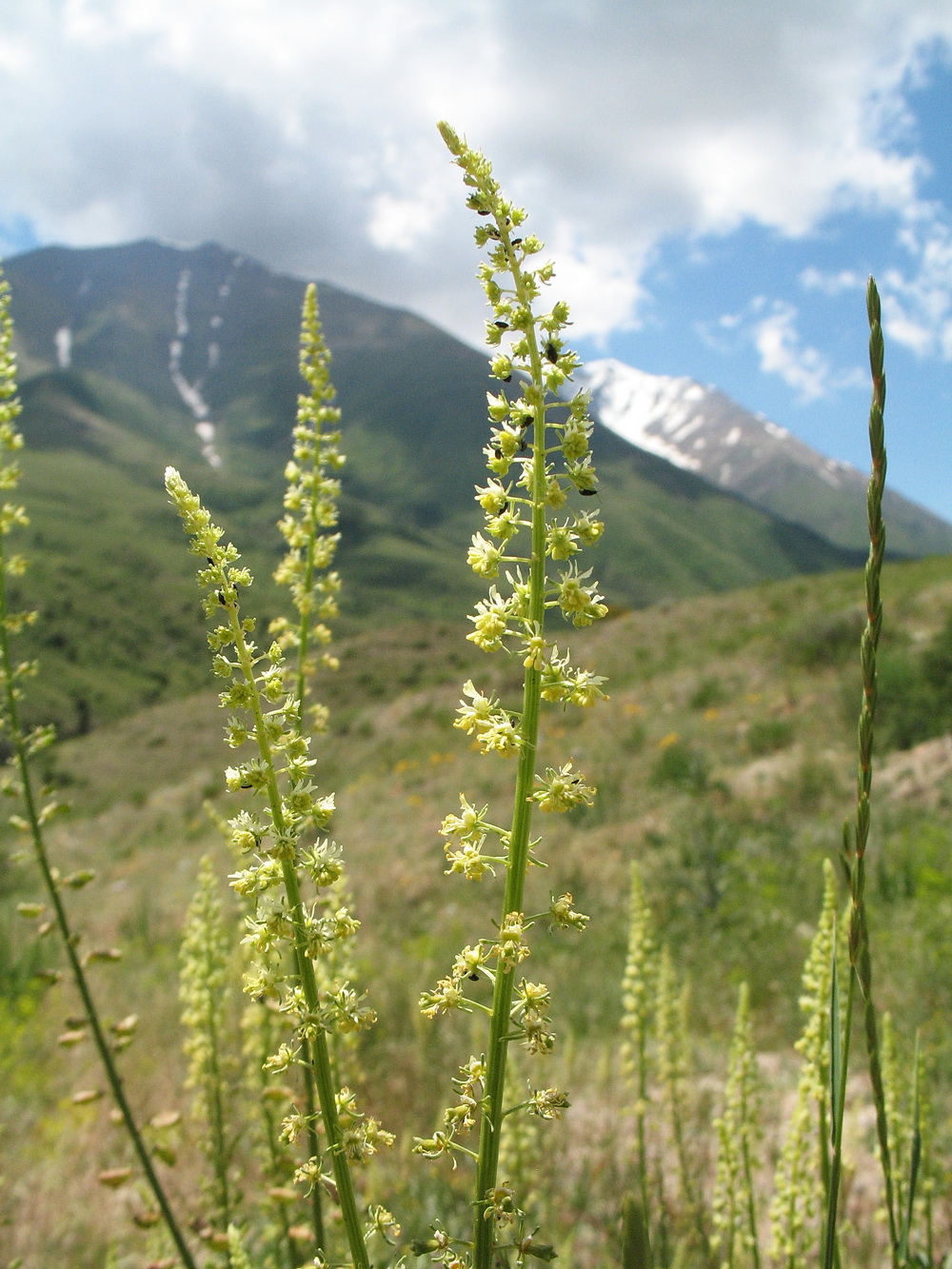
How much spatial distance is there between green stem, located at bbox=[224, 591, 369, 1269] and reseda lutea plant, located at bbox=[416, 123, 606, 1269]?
0.13m

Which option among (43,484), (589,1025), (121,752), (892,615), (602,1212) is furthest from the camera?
(43,484)

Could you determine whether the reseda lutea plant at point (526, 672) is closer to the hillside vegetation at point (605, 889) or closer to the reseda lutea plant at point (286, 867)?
the reseda lutea plant at point (286, 867)

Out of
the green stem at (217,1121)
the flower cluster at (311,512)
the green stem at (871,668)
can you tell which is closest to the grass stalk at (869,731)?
the green stem at (871,668)

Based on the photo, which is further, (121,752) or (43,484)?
(43,484)

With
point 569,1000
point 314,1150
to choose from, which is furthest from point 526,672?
point 569,1000

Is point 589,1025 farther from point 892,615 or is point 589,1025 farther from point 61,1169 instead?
point 892,615

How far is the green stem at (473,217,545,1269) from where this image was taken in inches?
53.1

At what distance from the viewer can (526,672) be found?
1387 millimetres

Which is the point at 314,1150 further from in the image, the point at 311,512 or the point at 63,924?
the point at 311,512

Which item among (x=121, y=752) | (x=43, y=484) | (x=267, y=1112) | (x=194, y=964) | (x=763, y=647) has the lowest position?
(x=121, y=752)

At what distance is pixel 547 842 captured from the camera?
46.8 feet

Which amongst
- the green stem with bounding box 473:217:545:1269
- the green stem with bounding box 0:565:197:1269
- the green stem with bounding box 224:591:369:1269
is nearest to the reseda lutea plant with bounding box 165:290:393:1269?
the green stem with bounding box 224:591:369:1269

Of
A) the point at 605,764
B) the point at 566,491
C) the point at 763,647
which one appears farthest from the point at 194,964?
the point at 763,647

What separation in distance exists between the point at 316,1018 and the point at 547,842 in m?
13.4
